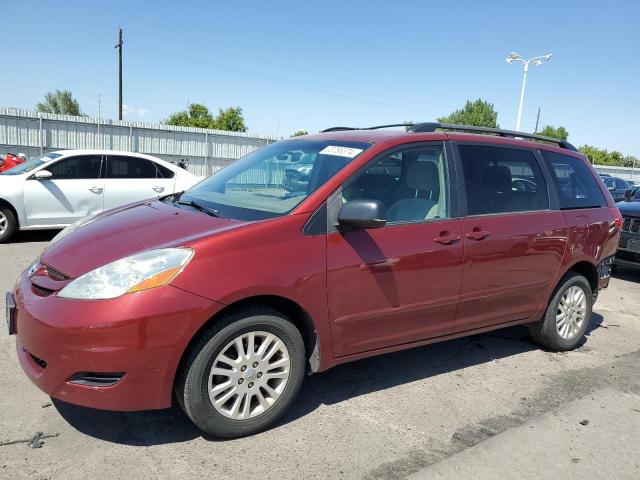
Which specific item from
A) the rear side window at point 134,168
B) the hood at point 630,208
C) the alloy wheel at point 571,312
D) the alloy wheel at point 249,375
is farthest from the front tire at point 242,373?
the hood at point 630,208

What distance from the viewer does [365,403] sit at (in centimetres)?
362

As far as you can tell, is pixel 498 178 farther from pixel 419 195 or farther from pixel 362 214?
pixel 362 214

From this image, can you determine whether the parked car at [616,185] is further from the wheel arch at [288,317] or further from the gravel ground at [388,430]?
the wheel arch at [288,317]

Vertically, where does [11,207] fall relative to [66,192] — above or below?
below

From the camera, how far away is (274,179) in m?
3.88

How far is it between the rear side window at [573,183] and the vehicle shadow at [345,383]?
4.71 ft

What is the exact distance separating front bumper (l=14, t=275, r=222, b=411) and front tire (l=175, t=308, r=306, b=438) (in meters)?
0.11

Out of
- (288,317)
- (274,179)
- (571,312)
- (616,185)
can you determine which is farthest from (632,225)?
(616,185)

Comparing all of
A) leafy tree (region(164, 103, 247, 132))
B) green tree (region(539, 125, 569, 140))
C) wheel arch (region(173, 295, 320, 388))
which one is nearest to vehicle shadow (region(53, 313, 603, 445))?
wheel arch (region(173, 295, 320, 388))

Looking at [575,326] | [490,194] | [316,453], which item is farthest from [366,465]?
[575,326]

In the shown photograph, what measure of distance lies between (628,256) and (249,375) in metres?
7.54

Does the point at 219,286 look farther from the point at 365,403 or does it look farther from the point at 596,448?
the point at 596,448

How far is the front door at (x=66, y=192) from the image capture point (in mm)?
8453

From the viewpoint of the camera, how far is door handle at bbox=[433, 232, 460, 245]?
368 cm
